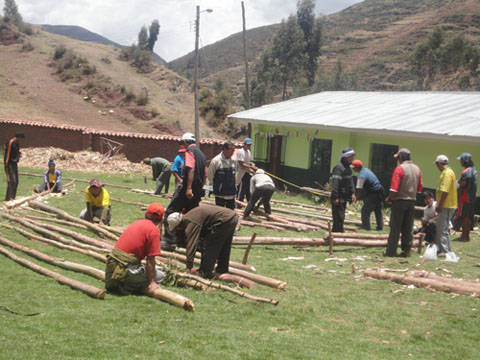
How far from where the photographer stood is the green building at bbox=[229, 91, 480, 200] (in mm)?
15047

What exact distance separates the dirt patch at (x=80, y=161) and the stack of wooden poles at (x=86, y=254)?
1290 cm

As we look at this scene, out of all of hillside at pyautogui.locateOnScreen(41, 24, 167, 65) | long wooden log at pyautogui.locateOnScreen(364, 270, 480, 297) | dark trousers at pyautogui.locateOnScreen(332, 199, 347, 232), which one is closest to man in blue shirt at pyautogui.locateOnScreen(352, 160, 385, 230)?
dark trousers at pyautogui.locateOnScreen(332, 199, 347, 232)

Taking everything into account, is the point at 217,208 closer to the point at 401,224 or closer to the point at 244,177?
the point at 401,224

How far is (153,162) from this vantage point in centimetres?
1580

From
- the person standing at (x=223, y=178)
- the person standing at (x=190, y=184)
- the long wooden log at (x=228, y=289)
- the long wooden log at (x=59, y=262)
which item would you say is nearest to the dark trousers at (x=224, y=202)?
the person standing at (x=223, y=178)

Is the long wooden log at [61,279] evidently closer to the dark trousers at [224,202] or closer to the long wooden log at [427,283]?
the dark trousers at [224,202]

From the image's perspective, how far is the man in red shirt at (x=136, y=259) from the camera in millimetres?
6156

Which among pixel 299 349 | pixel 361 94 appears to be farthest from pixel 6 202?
pixel 361 94

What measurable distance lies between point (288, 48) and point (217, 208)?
48.0 meters

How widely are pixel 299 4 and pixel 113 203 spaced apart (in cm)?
→ 4610

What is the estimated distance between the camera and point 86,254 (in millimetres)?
8141

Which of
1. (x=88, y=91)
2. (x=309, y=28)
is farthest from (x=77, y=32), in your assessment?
(x=88, y=91)

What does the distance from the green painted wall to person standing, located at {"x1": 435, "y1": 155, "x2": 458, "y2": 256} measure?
5465mm

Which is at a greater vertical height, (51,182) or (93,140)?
(93,140)
